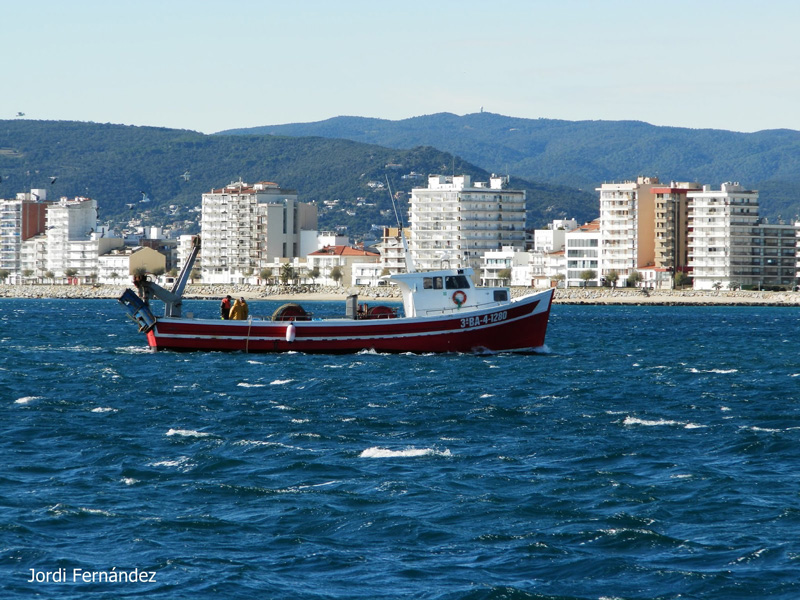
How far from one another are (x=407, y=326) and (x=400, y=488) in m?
30.9

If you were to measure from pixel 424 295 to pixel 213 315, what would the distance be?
231 ft

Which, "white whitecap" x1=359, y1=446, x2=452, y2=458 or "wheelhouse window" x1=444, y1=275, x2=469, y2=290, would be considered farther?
"wheelhouse window" x1=444, y1=275, x2=469, y2=290

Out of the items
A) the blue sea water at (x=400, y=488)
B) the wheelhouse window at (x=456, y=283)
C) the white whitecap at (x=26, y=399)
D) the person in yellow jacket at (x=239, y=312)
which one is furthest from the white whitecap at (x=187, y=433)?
the person in yellow jacket at (x=239, y=312)

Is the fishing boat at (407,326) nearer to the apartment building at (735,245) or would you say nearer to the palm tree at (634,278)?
the palm tree at (634,278)

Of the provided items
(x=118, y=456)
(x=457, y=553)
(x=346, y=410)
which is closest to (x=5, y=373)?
(x=346, y=410)

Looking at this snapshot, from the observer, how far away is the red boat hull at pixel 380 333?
53625mm

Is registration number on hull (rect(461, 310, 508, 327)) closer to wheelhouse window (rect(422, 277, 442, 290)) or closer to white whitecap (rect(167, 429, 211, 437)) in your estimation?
wheelhouse window (rect(422, 277, 442, 290))

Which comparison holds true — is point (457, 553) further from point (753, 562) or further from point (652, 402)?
point (652, 402)

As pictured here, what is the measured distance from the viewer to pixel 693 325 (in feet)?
352

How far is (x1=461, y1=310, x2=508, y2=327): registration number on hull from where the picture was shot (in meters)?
53.6

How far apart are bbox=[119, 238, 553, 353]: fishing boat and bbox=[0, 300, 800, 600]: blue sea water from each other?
29.3 ft

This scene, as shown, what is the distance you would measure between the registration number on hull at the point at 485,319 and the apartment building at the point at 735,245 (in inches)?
5597

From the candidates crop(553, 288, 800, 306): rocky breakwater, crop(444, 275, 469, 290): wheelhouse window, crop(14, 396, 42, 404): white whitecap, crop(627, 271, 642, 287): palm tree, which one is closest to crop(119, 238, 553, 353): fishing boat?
crop(444, 275, 469, 290): wheelhouse window

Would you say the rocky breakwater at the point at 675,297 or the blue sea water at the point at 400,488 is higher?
the rocky breakwater at the point at 675,297
